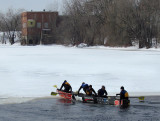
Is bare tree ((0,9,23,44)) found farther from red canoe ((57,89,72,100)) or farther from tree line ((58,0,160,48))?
red canoe ((57,89,72,100))

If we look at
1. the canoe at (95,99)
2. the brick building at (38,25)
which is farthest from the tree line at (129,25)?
the canoe at (95,99)

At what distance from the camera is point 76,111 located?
59.0 feet

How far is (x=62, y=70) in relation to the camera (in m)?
31.4

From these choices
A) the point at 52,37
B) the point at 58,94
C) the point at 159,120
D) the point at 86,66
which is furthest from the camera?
the point at 52,37

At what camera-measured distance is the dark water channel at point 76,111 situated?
1634 cm

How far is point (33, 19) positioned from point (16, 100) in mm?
84347

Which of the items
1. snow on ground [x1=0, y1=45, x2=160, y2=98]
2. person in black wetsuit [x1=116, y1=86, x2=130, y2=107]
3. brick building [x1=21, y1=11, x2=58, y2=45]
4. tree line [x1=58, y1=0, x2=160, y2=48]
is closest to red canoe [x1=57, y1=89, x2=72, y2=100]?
snow on ground [x1=0, y1=45, x2=160, y2=98]

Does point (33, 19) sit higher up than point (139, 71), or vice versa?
point (33, 19)

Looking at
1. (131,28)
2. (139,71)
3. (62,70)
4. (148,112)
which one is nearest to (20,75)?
(62,70)

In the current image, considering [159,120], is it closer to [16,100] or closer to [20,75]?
[16,100]

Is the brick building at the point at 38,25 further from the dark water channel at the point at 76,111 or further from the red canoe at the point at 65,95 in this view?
the dark water channel at the point at 76,111

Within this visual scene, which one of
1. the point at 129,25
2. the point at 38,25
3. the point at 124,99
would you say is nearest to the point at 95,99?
the point at 124,99

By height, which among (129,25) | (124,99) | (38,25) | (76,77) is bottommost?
(124,99)

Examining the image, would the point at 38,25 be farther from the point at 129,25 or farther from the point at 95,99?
the point at 95,99
